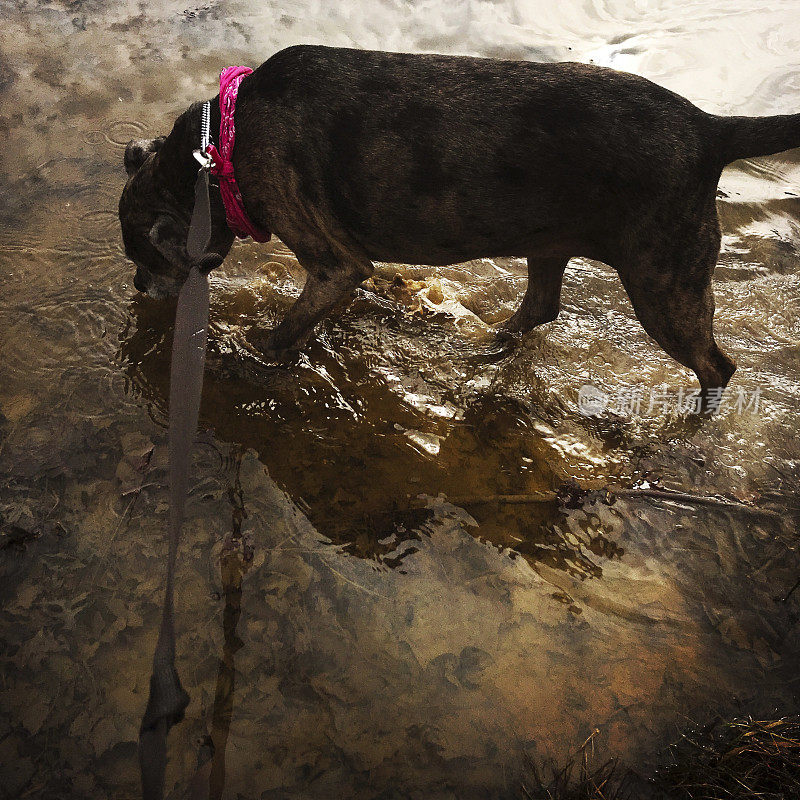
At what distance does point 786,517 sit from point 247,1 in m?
6.67

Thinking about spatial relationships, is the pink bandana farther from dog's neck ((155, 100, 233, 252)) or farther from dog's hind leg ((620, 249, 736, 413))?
dog's hind leg ((620, 249, 736, 413))

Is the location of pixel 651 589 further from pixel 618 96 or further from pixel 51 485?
pixel 51 485

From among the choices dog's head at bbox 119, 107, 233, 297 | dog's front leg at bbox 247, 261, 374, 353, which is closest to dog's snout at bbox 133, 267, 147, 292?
dog's head at bbox 119, 107, 233, 297

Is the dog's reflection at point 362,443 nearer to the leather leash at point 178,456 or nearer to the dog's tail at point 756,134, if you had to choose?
the leather leash at point 178,456

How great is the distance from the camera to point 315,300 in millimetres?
3527

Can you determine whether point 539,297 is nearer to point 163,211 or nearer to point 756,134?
point 756,134

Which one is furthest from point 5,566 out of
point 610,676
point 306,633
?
point 610,676

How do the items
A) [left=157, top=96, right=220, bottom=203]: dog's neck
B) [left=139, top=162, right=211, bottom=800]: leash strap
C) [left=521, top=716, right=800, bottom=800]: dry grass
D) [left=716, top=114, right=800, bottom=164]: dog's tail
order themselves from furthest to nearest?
[left=157, top=96, right=220, bottom=203]: dog's neck → [left=716, top=114, right=800, bottom=164]: dog's tail → [left=521, top=716, right=800, bottom=800]: dry grass → [left=139, top=162, right=211, bottom=800]: leash strap

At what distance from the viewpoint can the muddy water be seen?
252 cm

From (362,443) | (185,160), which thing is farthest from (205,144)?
(362,443)

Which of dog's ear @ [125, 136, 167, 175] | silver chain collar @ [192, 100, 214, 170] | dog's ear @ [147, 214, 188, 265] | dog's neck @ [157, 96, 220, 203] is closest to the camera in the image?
silver chain collar @ [192, 100, 214, 170]

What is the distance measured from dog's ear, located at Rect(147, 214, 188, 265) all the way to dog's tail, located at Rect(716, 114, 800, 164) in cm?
264

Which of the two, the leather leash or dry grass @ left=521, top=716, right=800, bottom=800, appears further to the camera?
dry grass @ left=521, top=716, right=800, bottom=800

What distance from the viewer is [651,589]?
3.11 metres
